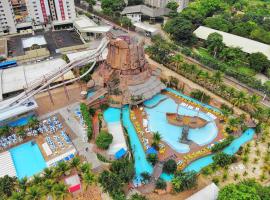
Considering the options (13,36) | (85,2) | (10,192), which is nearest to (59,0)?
(13,36)

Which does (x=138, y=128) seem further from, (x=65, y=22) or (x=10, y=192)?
(x=65, y=22)

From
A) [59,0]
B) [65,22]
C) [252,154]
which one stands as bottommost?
[252,154]

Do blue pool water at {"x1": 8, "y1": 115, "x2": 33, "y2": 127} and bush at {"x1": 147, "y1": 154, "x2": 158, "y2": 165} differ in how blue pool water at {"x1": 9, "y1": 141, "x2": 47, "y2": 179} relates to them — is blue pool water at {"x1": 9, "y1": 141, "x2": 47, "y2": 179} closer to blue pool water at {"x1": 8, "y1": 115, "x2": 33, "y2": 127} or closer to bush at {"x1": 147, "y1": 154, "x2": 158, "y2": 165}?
blue pool water at {"x1": 8, "y1": 115, "x2": 33, "y2": 127}

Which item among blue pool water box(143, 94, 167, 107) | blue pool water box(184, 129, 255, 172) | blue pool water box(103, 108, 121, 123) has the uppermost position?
blue pool water box(143, 94, 167, 107)

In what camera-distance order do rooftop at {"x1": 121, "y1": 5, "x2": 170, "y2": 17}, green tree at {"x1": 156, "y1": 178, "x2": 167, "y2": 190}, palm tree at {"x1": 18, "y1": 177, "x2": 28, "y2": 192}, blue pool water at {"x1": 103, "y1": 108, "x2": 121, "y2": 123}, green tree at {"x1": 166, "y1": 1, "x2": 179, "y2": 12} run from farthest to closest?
1. green tree at {"x1": 166, "y1": 1, "x2": 179, "y2": 12}
2. rooftop at {"x1": 121, "y1": 5, "x2": 170, "y2": 17}
3. blue pool water at {"x1": 103, "y1": 108, "x2": 121, "y2": 123}
4. green tree at {"x1": 156, "y1": 178, "x2": 167, "y2": 190}
5. palm tree at {"x1": 18, "y1": 177, "x2": 28, "y2": 192}

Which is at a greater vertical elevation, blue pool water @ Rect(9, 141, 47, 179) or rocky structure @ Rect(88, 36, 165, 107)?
rocky structure @ Rect(88, 36, 165, 107)

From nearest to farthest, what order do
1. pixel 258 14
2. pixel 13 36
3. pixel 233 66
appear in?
pixel 233 66 → pixel 13 36 → pixel 258 14

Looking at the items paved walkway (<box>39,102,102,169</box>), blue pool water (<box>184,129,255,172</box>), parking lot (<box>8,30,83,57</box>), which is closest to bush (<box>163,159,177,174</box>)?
blue pool water (<box>184,129,255,172</box>)
